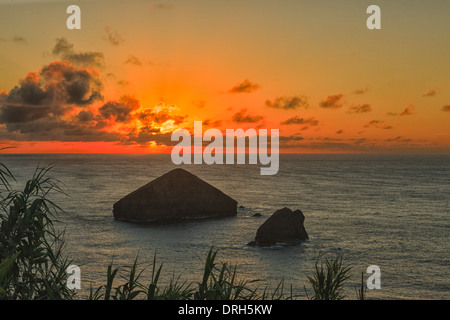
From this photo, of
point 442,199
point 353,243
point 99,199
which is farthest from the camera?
point 442,199

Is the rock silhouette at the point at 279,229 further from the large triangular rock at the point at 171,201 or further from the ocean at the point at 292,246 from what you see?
the large triangular rock at the point at 171,201

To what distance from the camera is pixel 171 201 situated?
60.9 meters

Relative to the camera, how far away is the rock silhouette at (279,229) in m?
44.3

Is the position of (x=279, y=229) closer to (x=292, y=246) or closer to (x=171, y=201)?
(x=292, y=246)

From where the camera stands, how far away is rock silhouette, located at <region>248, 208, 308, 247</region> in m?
44.3

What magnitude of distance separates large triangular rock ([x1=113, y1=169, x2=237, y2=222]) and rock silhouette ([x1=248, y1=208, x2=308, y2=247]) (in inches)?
697

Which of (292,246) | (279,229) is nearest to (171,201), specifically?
(279,229)

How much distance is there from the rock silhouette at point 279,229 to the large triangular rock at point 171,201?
697 inches

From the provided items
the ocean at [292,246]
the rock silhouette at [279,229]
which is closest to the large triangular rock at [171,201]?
the ocean at [292,246]

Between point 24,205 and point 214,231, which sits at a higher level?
point 24,205

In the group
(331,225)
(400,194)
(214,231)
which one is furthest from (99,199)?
(400,194)
